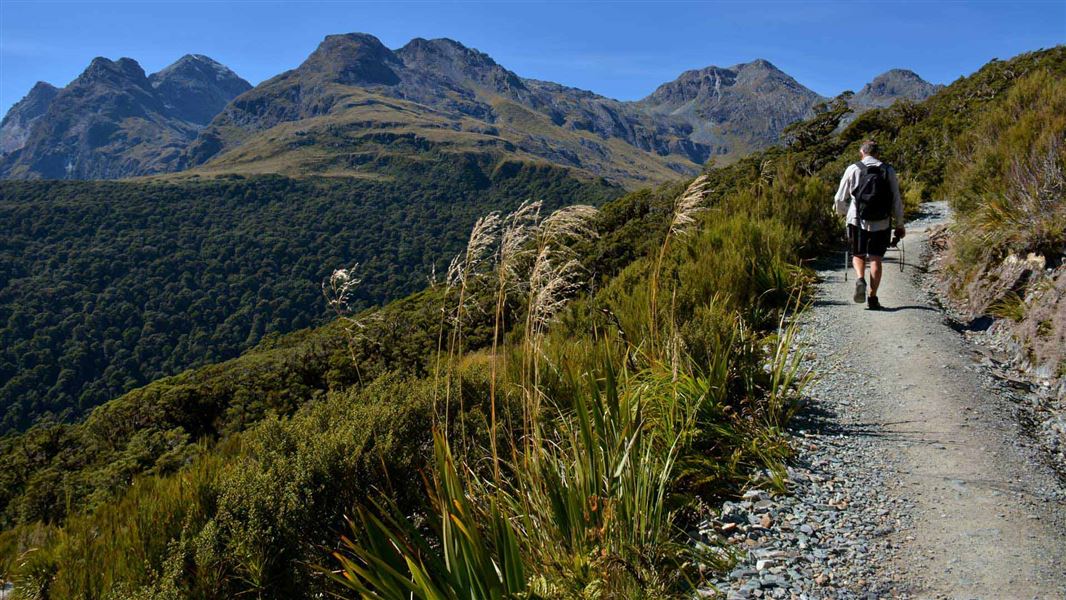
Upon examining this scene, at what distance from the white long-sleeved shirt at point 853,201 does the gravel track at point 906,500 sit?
1.95 m

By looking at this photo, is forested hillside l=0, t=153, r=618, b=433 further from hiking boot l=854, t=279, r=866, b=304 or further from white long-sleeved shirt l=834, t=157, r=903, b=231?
hiking boot l=854, t=279, r=866, b=304

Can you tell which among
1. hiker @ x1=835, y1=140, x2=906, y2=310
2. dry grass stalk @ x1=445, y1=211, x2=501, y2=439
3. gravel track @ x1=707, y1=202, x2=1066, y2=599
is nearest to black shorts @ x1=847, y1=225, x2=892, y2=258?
hiker @ x1=835, y1=140, x2=906, y2=310

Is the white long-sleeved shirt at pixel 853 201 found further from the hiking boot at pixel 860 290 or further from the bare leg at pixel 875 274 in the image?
the hiking boot at pixel 860 290

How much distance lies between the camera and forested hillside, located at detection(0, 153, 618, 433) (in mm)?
90688

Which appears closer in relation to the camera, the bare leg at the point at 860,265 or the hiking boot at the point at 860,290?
the hiking boot at the point at 860,290

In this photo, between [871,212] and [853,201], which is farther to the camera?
[853,201]

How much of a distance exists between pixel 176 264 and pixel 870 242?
147 m

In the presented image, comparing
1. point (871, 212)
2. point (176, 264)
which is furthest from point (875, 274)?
point (176, 264)

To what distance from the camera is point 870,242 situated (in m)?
6.19

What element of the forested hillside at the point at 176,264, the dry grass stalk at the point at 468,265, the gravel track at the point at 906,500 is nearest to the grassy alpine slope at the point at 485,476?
the dry grass stalk at the point at 468,265

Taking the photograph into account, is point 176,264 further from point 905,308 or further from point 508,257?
point 508,257

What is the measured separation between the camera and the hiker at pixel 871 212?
6051 mm

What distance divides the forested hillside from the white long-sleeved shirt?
226 ft

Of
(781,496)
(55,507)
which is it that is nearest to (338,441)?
(781,496)
